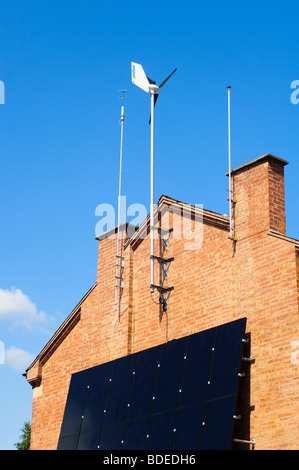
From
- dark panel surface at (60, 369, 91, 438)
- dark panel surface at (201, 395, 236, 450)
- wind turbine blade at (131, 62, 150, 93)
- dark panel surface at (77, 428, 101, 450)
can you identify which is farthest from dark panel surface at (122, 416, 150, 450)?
wind turbine blade at (131, 62, 150, 93)

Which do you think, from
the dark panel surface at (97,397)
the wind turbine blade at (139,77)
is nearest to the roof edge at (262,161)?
the wind turbine blade at (139,77)

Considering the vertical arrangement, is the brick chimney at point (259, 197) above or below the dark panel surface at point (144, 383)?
above

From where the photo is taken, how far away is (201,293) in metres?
20.4

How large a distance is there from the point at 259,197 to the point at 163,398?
5.32 meters

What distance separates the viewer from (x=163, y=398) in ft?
64.5

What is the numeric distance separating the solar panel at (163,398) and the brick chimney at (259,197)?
2401 millimetres

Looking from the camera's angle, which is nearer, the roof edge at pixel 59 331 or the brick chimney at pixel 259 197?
the brick chimney at pixel 259 197

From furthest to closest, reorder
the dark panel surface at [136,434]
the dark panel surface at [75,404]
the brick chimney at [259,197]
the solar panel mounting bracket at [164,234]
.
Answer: the dark panel surface at [75,404]
the solar panel mounting bracket at [164,234]
the dark panel surface at [136,434]
the brick chimney at [259,197]

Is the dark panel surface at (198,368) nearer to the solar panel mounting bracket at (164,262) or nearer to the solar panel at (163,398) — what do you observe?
the solar panel at (163,398)

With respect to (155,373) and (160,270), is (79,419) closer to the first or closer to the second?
(155,373)

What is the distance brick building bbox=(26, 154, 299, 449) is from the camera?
17.8m

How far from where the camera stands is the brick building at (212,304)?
17750 millimetres

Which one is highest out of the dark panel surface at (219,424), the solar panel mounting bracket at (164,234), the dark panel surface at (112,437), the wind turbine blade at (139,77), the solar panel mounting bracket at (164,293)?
the wind turbine blade at (139,77)

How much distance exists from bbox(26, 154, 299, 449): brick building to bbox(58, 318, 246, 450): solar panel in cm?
49
